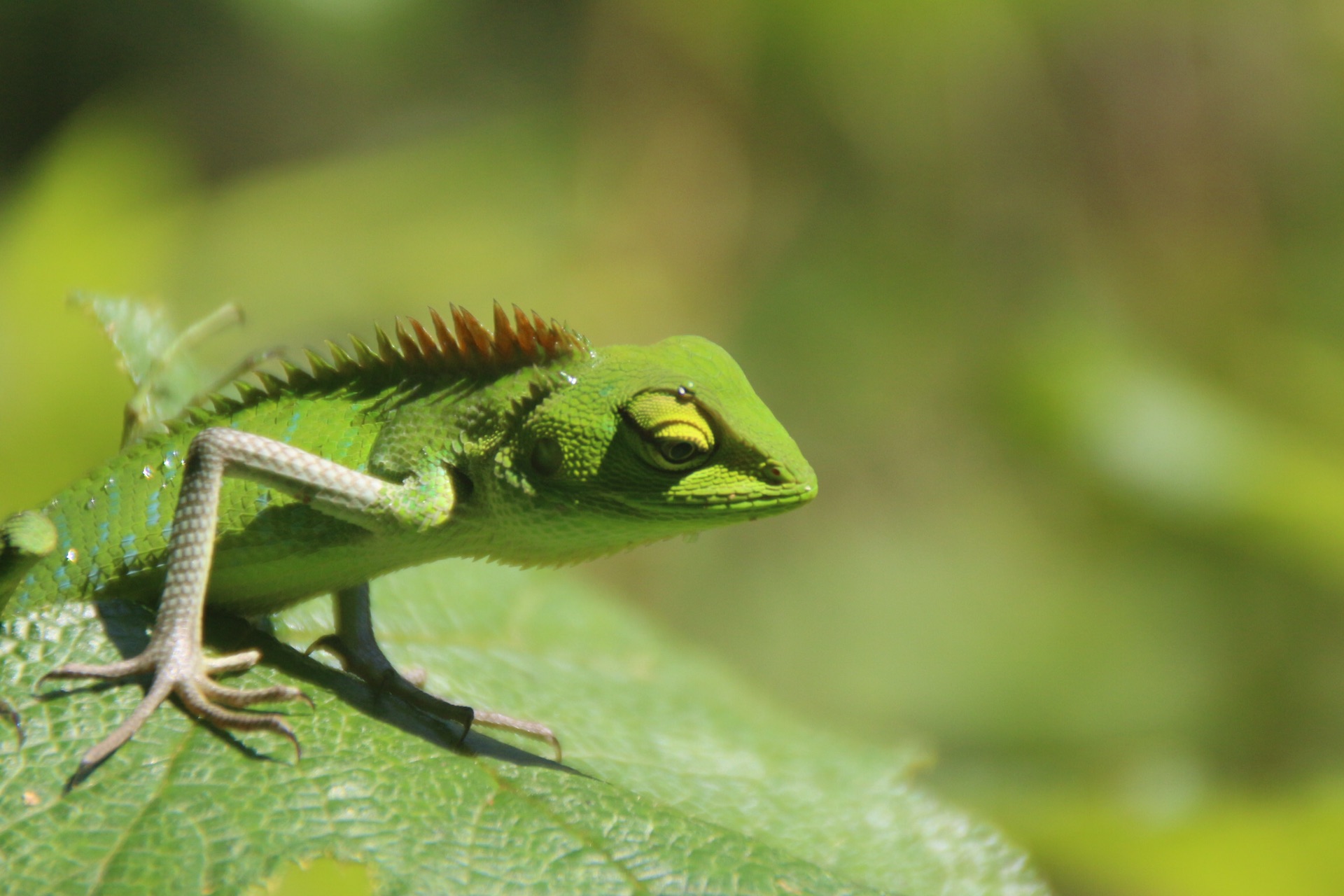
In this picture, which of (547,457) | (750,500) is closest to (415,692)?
(547,457)

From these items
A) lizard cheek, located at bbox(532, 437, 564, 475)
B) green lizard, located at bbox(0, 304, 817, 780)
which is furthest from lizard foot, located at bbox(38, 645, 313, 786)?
lizard cheek, located at bbox(532, 437, 564, 475)

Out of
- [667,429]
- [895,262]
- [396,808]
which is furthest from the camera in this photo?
[895,262]

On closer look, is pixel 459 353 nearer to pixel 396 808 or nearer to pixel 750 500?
pixel 750 500

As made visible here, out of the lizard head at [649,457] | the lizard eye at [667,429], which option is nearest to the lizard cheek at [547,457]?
the lizard head at [649,457]

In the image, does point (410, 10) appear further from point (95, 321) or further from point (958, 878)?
point (958, 878)

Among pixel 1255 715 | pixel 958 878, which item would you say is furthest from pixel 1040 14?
pixel 958 878

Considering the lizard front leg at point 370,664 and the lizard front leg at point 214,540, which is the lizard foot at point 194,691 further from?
the lizard front leg at point 370,664

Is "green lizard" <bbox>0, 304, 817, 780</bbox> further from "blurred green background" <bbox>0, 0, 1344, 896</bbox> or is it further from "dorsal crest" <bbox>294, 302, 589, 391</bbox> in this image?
"blurred green background" <bbox>0, 0, 1344, 896</bbox>
